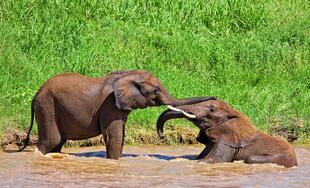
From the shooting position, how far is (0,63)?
12273 millimetres

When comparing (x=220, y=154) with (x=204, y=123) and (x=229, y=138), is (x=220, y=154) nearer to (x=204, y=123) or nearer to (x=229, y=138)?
(x=229, y=138)

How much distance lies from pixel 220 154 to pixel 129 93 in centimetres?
114

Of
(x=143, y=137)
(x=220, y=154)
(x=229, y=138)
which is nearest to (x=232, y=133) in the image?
(x=229, y=138)

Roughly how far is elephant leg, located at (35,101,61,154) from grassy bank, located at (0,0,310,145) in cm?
126

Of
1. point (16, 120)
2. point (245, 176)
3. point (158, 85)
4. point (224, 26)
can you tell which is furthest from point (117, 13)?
point (245, 176)

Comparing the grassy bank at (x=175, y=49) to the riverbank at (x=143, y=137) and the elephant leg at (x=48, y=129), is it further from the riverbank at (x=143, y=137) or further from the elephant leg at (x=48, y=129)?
the elephant leg at (x=48, y=129)

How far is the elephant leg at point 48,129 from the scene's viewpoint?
385 inches

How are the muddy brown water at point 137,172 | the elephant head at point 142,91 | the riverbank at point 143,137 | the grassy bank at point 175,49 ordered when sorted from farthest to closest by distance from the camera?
the grassy bank at point 175,49 → the riverbank at point 143,137 → the elephant head at point 142,91 → the muddy brown water at point 137,172

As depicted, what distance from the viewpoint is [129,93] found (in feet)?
31.8

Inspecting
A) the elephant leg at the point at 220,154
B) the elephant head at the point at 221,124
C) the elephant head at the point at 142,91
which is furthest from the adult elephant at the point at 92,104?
the elephant leg at the point at 220,154

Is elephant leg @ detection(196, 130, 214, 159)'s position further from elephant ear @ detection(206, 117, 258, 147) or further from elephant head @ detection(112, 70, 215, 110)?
elephant head @ detection(112, 70, 215, 110)

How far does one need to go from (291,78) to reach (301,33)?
4.10 ft

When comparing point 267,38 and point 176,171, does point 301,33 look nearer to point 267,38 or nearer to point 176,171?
point 267,38

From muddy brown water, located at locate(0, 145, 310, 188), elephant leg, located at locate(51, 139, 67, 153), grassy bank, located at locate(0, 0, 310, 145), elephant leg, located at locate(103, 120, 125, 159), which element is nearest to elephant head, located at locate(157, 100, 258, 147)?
muddy brown water, located at locate(0, 145, 310, 188)
